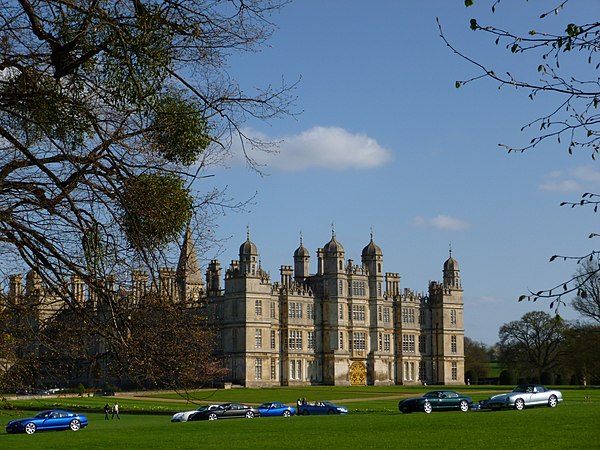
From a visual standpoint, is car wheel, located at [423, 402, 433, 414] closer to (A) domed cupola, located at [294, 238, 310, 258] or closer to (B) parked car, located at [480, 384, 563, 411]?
(B) parked car, located at [480, 384, 563, 411]

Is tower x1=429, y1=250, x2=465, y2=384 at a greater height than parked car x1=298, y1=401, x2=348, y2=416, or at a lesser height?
greater

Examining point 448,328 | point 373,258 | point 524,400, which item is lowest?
point 524,400

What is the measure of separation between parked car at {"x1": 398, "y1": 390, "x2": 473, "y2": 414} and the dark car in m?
6.44

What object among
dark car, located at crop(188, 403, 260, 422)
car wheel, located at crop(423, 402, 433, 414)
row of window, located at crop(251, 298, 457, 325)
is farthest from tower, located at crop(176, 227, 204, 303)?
row of window, located at crop(251, 298, 457, 325)

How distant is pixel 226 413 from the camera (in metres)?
39.7

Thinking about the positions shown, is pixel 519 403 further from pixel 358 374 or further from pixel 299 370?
pixel 358 374

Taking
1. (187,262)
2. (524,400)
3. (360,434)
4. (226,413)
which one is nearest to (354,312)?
(226,413)

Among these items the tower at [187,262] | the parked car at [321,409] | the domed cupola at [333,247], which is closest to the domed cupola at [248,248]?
the domed cupola at [333,247]

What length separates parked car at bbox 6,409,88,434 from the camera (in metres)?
33.6

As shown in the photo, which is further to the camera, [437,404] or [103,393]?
[103,393]

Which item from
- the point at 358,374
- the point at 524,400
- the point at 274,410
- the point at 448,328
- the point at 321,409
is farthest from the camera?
the point at 448,328

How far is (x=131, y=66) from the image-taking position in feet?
28.9

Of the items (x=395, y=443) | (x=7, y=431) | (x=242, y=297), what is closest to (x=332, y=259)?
(x=242, y=297)

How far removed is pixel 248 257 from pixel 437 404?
123 ft
